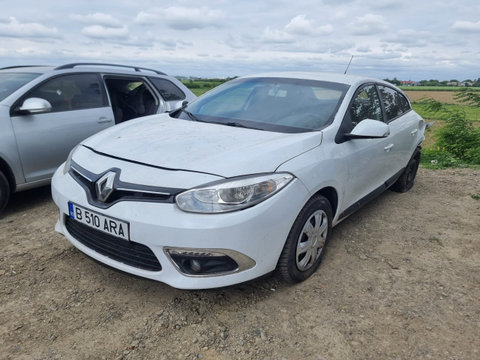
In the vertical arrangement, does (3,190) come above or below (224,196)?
below

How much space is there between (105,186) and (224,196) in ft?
2.47

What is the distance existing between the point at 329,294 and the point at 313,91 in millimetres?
1735

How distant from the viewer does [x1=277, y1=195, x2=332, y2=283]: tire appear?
252 centimetres

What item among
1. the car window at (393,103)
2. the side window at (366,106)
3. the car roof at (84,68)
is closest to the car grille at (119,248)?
the side window at (366,106)

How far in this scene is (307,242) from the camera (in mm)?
2697

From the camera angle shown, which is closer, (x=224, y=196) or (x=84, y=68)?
(x=224, y=196)

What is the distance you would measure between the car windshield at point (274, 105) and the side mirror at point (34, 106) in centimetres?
144

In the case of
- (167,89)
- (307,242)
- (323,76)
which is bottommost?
(307,242)

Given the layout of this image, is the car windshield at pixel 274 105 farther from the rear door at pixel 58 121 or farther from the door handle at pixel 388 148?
the rear door at pixel 58 121

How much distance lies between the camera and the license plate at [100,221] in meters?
2.23

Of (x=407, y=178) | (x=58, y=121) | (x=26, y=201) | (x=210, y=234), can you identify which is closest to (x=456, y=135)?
(x=407, y=178)

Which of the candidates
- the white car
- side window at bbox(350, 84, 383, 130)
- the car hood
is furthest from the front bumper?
side window at bbox(350, 84, 383, 130)

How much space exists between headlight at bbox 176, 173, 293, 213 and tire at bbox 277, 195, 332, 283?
16.2 inches

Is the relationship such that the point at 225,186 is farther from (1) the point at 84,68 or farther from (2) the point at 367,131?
(1) the point at 84,68
